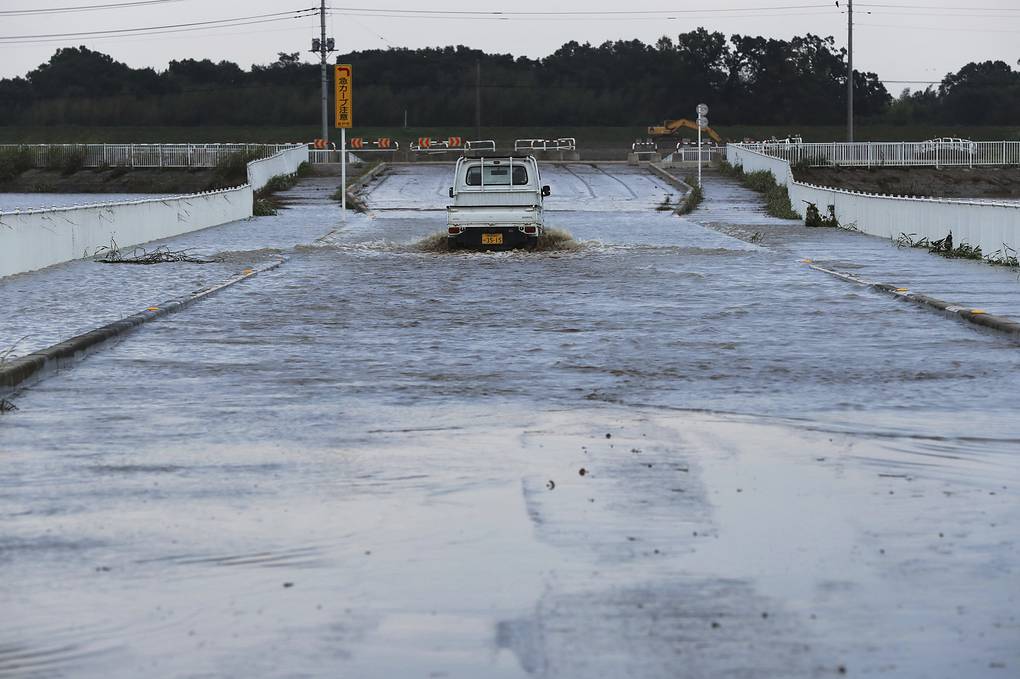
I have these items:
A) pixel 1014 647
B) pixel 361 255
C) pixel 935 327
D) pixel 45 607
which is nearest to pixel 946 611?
pixel 1014 647

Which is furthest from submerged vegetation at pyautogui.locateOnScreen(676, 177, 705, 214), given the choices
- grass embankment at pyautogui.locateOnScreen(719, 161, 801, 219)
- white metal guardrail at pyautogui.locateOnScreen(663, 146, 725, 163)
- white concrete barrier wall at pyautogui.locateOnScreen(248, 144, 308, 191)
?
white metal guardrail at pyautogui.locateOnScreen(663, 146, 725, 163)

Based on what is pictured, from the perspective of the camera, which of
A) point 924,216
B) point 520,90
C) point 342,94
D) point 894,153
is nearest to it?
point 924,216

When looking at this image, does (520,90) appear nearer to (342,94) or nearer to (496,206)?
(342,94)

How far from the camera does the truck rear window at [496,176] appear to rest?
3238cm

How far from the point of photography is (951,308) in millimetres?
17297

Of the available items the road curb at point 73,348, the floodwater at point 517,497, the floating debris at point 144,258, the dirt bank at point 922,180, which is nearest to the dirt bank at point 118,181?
the dirt bank at point 922,180

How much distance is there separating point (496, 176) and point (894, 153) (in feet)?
139

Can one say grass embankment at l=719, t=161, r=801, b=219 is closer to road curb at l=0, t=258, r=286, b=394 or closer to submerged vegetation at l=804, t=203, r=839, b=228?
submerged vegetation at l=804, t=203, r=839, b=228

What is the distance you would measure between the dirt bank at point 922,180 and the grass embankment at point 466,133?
1894 inches

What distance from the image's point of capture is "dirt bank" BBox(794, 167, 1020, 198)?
64438 mm

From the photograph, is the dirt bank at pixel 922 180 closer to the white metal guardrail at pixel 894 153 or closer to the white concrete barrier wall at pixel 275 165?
the white metal guardrail at pixel 894 153

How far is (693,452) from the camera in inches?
356

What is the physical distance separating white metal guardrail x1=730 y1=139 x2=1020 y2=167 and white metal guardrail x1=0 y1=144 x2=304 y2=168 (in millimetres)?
22847

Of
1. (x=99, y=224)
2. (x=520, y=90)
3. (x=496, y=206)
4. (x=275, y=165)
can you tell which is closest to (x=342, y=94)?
(x=496, y=206)
